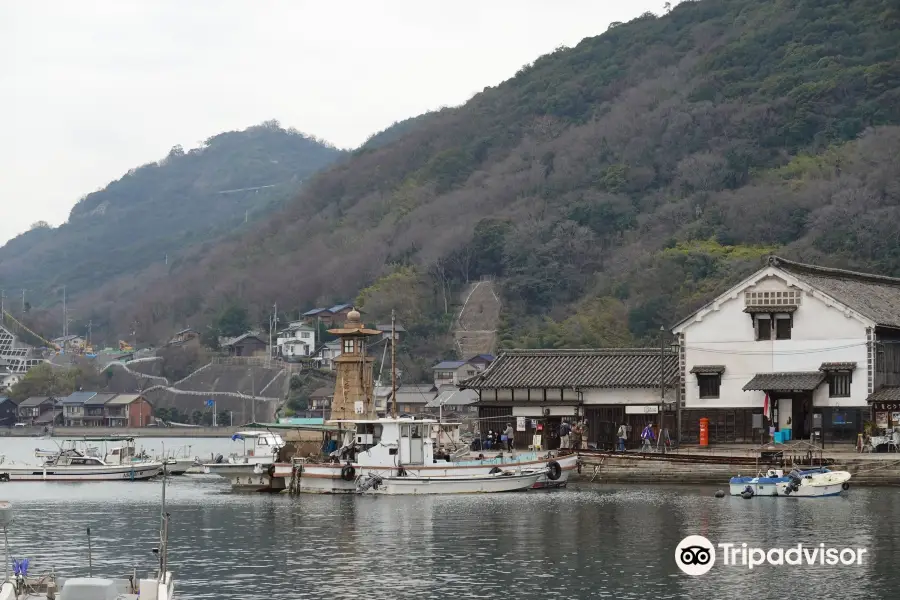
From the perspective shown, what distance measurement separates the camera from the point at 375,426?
48.4 metres

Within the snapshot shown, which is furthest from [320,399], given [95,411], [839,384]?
[839,384]

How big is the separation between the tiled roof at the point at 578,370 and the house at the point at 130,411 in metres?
90.8

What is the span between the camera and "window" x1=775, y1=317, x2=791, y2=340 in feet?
171

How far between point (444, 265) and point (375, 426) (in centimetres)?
9019

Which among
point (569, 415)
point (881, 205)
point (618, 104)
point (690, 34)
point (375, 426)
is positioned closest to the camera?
point (375, 426)

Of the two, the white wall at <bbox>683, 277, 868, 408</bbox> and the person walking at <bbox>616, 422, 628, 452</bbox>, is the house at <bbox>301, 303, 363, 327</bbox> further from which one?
the white wall at <bbox>683, 277, 868, 408</bbox>

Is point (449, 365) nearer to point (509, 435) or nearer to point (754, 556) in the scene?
point (509, 435)

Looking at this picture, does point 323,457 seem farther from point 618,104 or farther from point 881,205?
point 618,104

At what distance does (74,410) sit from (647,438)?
105 m

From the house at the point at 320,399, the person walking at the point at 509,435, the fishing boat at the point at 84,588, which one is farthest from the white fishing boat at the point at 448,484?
the house at the point at 320,399

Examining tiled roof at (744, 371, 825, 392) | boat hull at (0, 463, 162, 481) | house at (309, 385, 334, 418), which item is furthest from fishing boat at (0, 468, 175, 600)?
house at (309, 385, 334, 418)

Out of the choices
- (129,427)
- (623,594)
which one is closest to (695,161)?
(129,427)

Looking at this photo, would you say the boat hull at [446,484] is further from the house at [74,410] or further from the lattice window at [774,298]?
the house at [74,410]

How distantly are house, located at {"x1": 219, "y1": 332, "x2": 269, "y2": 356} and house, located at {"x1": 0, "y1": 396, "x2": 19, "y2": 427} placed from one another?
24.2 m
